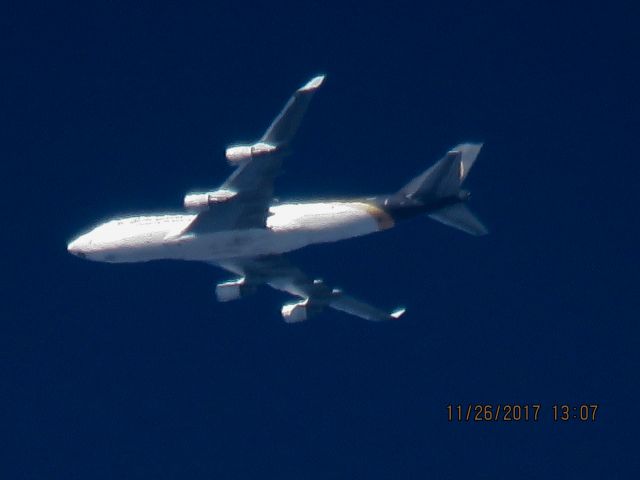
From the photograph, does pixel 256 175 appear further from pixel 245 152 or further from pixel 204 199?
pixel 204 199

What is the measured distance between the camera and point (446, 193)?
91.7 metres

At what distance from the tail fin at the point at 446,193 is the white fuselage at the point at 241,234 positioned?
8.82ft

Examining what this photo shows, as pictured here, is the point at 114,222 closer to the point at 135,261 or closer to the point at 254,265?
the point at 135,261

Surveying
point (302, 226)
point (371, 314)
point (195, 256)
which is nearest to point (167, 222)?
point (195, 256)

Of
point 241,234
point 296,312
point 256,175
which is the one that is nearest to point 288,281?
point 296,312

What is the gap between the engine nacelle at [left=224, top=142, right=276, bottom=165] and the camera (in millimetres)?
86875

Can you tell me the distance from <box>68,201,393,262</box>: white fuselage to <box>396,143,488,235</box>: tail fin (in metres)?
2.69

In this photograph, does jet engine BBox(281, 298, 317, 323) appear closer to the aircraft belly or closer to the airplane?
the airplane

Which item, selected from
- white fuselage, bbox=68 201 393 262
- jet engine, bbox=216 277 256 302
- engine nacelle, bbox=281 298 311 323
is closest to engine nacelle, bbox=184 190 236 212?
white fuselage, bbox=68 201 393 262

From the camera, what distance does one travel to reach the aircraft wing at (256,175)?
86375 mm

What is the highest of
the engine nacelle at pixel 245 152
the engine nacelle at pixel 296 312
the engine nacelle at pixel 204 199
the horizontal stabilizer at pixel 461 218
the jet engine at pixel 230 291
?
the engine nacelle at pixel 245 152

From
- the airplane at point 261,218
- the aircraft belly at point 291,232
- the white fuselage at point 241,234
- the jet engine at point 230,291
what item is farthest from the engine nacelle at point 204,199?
the jet engine at point 230,291

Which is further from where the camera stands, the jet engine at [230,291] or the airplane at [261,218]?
the jet engine at [230,291]

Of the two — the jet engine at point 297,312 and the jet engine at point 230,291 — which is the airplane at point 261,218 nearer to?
the jet engine at point 230,291
